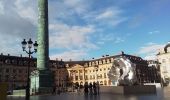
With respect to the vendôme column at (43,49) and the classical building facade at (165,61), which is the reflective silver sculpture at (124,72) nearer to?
the vendôme column at (43,49)

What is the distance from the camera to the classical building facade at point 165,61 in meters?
113

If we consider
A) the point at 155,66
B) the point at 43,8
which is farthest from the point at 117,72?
the point at 155,66

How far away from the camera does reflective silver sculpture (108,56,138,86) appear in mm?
32188

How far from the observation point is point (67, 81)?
137750mm

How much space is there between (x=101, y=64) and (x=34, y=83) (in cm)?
7628

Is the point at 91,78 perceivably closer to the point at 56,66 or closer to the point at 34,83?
the point at 56,66

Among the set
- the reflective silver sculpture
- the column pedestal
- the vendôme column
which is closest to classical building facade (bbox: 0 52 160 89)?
the column pedestal

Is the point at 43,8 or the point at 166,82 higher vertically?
the point at 43,8

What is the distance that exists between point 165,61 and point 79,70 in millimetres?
42022

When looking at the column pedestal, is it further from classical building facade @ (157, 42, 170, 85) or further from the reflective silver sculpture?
classical building facade @ (157, 42, 170, 85)

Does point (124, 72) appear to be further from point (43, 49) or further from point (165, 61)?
point (165, 61)

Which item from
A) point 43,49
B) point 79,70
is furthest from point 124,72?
point 79,70

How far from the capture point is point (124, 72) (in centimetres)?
3284

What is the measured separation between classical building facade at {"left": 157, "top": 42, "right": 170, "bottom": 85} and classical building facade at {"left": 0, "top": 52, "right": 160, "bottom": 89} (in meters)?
10.8
